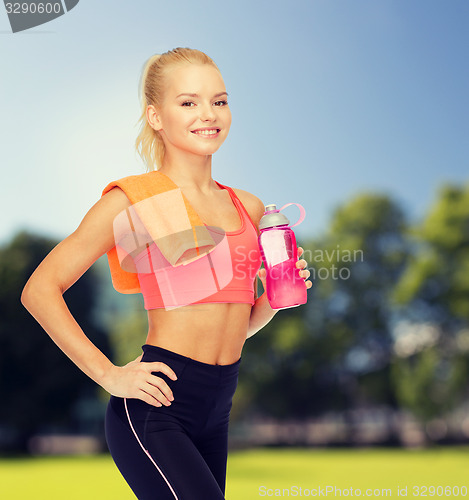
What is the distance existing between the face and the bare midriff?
27.3 inches

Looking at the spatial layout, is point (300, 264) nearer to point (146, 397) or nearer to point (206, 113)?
point (206, 113)

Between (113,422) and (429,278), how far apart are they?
24.4 m

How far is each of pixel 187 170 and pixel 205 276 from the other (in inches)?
21.0

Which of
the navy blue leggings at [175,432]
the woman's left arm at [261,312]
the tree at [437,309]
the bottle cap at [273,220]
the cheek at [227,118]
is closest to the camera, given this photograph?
the navy blue leggings at [175,432]

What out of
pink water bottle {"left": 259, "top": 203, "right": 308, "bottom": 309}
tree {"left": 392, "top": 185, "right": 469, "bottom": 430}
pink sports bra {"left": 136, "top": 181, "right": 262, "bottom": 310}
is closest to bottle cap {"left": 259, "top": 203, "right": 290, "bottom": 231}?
pink water bottle {"left": 259, "top": 203, "right": 308, "bottom": 309}

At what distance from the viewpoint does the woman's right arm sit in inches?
95.0

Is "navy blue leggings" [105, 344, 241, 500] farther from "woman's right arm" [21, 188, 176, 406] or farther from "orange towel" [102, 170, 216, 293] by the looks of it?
"orange towel" [102, 170, 216, 293]

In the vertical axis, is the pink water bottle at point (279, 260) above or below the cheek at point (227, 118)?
below

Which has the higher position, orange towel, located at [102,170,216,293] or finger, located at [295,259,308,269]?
orange towel, located at [102,170,216,293]

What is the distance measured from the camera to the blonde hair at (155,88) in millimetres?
2789

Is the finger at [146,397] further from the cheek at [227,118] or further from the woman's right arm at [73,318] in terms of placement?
the cheek at [227,118]

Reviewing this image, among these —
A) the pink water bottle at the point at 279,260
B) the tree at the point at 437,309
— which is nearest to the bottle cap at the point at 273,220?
the pink water bottle at the point at 279,260

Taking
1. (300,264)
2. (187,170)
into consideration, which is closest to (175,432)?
(300,264)

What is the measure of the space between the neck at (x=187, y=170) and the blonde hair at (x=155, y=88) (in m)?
0.10
